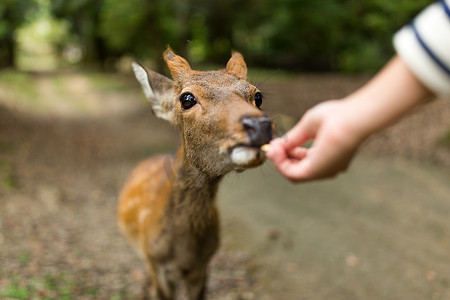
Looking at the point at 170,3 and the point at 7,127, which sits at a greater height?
the point at 170,3

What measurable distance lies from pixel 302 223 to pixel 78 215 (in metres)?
3.90

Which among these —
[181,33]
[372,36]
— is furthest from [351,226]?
[372,36]

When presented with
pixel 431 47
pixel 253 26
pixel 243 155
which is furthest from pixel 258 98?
pixel 253 26

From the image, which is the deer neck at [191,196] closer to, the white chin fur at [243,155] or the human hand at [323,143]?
the human hand at [323,143]

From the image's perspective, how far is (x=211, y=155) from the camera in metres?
2.34

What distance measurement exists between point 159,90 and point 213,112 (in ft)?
2.96

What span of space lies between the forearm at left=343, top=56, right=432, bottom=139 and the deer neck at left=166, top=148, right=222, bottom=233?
1339 millimetres

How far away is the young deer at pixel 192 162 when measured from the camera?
2057 millimetres

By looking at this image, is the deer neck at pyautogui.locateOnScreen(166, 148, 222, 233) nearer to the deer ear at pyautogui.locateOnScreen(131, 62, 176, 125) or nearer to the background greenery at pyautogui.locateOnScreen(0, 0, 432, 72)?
the deer ear at pyautogui.locateOnScreen(131, 62, 176, 125)

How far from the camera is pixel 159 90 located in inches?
120

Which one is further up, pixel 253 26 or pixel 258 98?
pixel 258 98

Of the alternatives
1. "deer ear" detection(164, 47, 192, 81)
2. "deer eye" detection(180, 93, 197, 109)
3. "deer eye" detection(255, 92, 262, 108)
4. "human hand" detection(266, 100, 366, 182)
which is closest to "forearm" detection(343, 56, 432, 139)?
"human hand" detection(266, 100, 366, 182)

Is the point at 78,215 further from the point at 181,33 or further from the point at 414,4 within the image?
the point at 414,4

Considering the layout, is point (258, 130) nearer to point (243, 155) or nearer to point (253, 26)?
point (243, 155)
